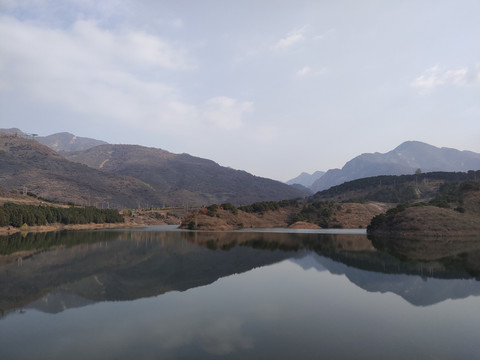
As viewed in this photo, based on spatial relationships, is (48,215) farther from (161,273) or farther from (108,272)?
(161,273)

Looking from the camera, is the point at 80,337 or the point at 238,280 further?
the point at 238,280

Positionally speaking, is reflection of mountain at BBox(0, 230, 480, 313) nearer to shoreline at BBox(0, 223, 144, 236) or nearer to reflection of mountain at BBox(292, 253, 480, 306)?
reflection of mountain at BBox(292, 253, 480, 306)

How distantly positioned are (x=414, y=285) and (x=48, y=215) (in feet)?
424

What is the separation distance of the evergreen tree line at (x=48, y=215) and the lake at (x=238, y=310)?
74.9 m

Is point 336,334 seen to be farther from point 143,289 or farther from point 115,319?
point 143,289

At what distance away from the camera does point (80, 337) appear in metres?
17.2

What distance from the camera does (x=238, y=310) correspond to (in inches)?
890

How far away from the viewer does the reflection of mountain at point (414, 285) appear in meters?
27.3

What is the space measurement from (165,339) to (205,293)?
11.3m

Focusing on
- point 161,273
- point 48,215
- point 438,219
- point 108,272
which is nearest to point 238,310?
point 161,273

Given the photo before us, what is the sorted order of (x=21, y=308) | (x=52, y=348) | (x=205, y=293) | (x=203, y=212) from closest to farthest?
(x=52, y=348) < (x=21, y=308) < (x=205, y=293) < (x=203, y=212)

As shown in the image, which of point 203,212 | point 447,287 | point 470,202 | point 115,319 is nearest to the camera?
point 115,319

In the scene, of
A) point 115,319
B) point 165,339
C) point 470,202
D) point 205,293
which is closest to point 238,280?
point 205,293

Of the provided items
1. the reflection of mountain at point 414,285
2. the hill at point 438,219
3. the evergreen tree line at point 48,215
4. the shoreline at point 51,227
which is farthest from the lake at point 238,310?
the evergreen tree line at point 48,215
